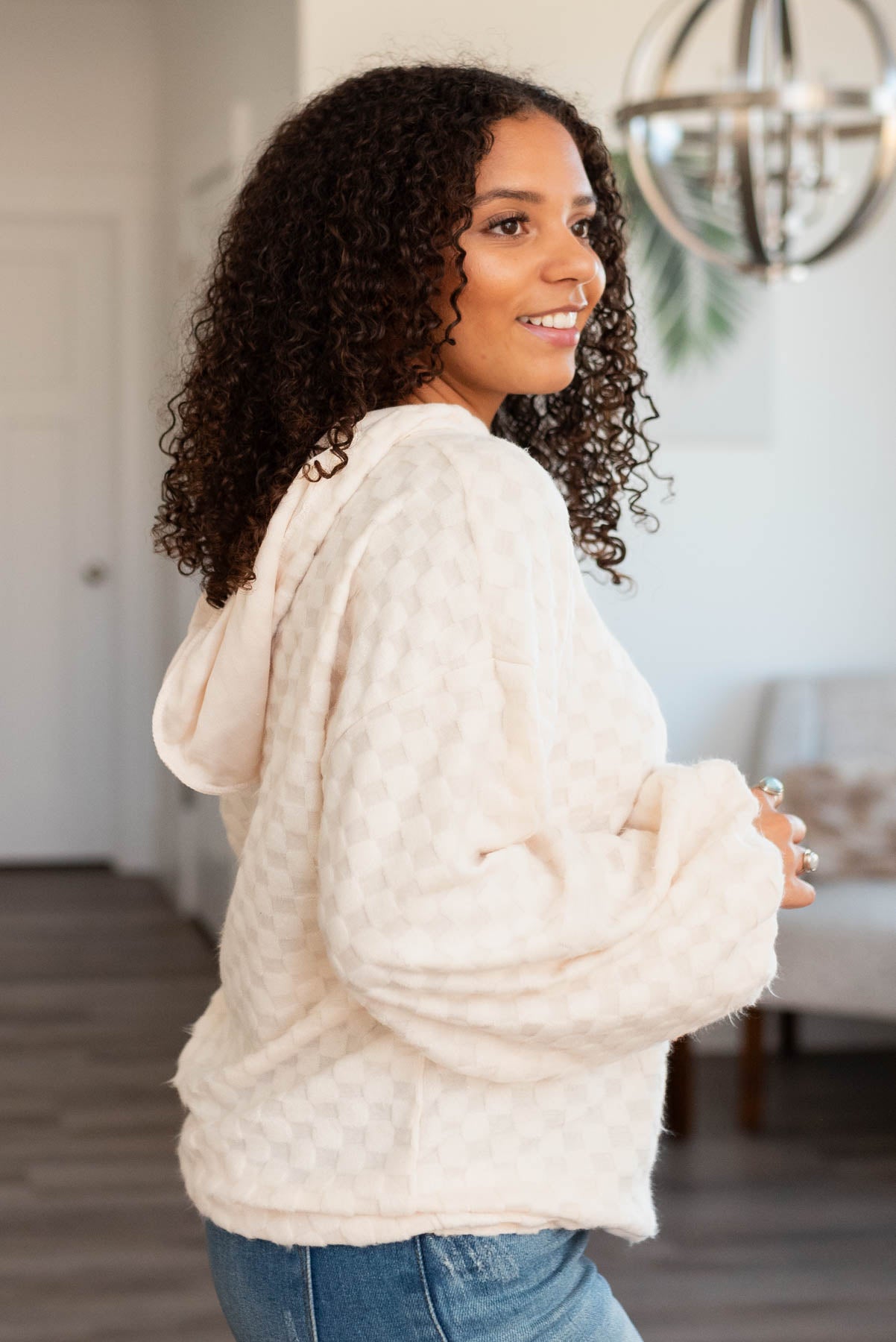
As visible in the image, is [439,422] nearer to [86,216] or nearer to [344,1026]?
[344,1026]

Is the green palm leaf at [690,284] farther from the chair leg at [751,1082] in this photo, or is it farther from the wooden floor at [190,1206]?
the wooden floor at [190,1206]

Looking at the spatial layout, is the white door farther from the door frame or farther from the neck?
the neck

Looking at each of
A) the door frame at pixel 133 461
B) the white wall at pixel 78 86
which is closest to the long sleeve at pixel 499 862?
the door frame at pixel 133 461

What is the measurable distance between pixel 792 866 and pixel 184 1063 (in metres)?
0.45

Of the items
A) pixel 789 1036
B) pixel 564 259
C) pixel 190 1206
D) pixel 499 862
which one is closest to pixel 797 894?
pixel 499 862

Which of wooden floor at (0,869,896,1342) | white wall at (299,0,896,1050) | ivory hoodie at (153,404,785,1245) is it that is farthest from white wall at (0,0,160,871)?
ivory hoodie at (153,404,785,1245)

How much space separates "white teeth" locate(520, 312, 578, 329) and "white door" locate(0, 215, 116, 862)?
4.92 meters

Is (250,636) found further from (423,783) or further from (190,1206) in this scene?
(190,1206)

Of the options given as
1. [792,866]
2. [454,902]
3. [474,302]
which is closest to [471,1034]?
[454,902]

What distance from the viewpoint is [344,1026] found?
3.23 feet

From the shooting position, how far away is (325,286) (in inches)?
40.8

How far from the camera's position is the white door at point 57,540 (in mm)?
5719

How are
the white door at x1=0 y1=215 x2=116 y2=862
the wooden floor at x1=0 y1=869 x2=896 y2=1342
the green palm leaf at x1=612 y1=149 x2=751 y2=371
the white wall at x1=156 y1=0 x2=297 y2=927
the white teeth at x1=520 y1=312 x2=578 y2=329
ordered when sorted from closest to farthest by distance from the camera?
the white teeth at x1=520 y1=312 x2=578 y2=329, the wooden floor at x1=0 y1=869 x2=896 y2=1342, the green palm leaf at x1=612 y1=149 x2=751 y2=371, the white wall at x1=156 y1=0 x2=297 y2=927, the white door at x1=0 y1=215 x2=116 y2=862

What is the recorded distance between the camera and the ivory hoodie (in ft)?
2.85
